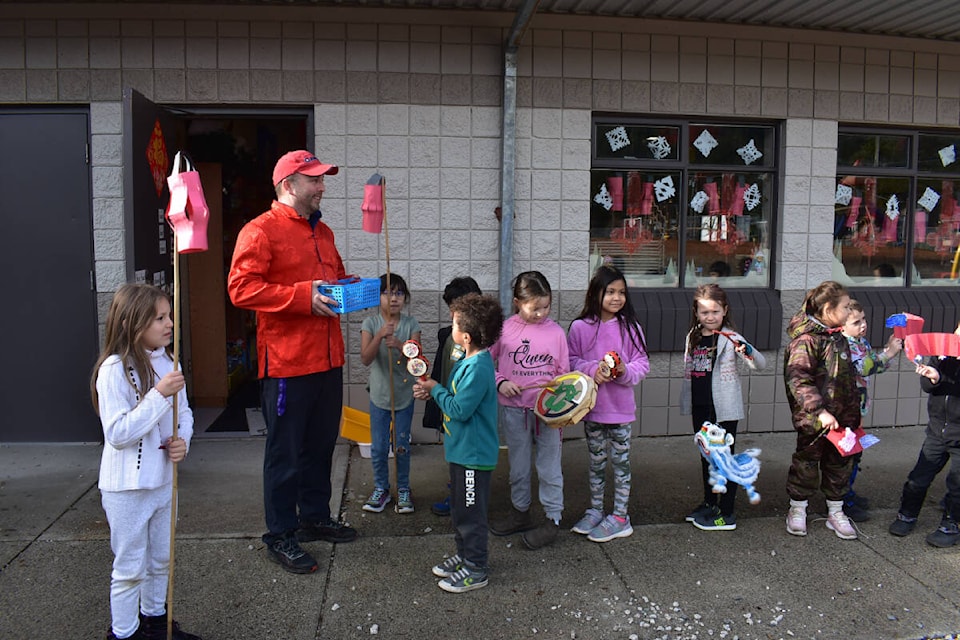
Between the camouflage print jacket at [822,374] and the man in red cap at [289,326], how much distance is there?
8.67ft

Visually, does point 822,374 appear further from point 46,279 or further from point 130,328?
point 46,279

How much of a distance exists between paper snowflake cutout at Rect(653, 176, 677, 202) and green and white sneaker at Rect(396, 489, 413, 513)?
134 inches

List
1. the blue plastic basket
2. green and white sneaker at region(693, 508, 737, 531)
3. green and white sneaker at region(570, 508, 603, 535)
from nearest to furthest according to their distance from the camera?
the blue plastic basket → green and white sneaker at region(570, 508, 603, 535) → green and white sneaker at region(693, 508, 737, 531)

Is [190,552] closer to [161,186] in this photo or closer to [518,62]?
[161,186]

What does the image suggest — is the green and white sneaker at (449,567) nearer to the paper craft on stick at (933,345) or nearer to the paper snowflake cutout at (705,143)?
the paper craft on stick at (933,345)

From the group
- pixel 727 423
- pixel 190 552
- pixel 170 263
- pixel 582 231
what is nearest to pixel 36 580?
pixel 190 552

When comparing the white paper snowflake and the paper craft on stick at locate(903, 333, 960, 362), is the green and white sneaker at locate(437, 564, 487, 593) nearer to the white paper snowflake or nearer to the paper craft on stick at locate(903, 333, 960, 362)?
the paper craft on stick at locate(903, 333, 960, 362)

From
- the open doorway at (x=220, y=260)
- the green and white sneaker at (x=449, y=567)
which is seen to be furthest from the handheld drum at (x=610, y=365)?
the open doorway at (x=220, y=260)

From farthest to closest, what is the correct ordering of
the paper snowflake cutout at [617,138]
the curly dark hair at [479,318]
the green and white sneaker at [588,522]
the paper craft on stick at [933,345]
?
the paper snowflake cutout at [617,138]
the green and white sneaker at [588,522]
the paper craft on stick at [933,345]
the curly dark hair at [479,318]

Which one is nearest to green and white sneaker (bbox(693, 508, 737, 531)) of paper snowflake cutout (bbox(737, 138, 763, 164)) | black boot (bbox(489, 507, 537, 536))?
black boot (bbox(489, 507, 537, 536))

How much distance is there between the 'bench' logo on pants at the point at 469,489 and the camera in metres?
3.66

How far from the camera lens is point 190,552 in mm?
4090

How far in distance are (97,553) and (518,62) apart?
14.7 feet

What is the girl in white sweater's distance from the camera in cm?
291
